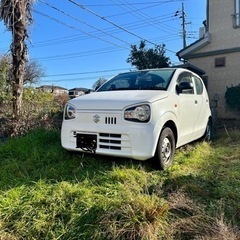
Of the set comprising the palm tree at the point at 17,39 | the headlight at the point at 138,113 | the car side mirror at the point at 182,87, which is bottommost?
the headlight at the point at 138,113

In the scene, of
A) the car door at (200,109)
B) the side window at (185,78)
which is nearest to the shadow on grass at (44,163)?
the side window at (185,78)

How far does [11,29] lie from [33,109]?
1.87 m

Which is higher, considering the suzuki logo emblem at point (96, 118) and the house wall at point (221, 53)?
the house wall at point (221, 53)

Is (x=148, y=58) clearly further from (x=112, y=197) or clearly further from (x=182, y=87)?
(x=112, y=197)

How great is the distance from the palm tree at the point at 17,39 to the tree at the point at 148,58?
1082cm

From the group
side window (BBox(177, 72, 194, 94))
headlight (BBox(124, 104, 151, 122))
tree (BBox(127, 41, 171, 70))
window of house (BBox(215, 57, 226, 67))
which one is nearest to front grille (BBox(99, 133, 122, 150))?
headlight (BBox(124, 104, 151, 122))

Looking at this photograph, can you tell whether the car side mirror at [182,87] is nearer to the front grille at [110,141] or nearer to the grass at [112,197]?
the grass at [112,197]

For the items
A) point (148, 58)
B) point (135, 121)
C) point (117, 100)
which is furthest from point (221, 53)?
point (135, 121)

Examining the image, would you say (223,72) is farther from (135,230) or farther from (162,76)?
(135,230)

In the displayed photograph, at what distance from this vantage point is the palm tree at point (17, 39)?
225 inches

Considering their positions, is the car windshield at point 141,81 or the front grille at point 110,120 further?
the car windshield at point 141,81

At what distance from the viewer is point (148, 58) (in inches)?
635

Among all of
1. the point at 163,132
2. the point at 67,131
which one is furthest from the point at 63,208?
the point at 163,132

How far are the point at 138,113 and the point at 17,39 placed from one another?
3621 millimetres
